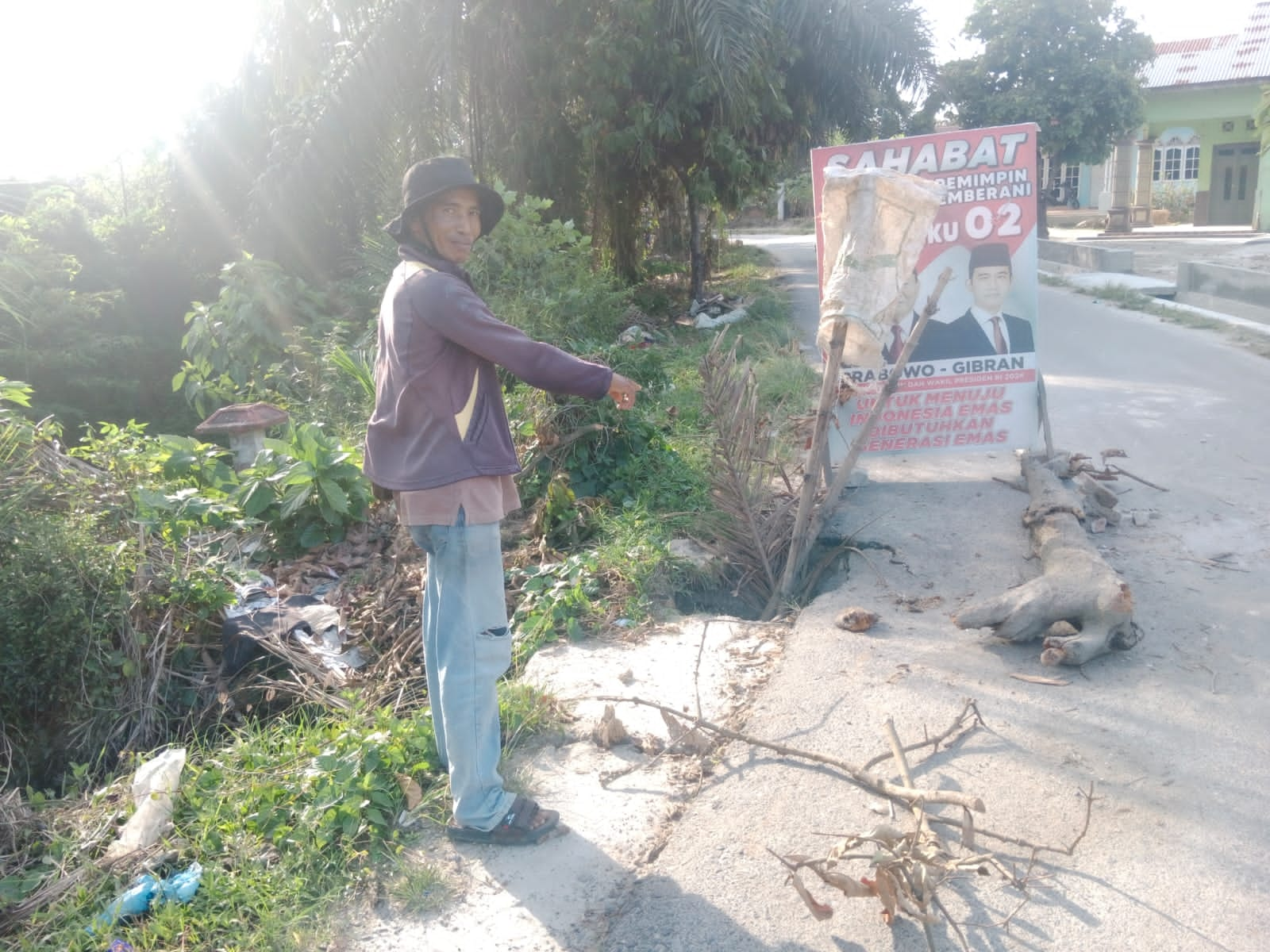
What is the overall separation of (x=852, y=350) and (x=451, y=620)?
2.57m

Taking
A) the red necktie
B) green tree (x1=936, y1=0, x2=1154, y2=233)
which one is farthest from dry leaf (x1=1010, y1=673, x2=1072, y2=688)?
green tree (x1=936, y1=0, x2=1154, y2=233)

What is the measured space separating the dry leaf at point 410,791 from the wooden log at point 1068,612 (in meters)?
2.21

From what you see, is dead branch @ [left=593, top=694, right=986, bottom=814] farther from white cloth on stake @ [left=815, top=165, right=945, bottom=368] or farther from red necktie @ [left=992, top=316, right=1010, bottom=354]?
red necktie @ [left=992, top=316, right=1010, bottom=354]

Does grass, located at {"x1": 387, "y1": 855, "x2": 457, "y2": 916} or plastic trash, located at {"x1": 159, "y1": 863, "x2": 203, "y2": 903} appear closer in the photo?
grass, located at {"x1": 387, "y1": 855, "x2": 457, "y2": 916}

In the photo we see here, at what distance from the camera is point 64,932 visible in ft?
9.45

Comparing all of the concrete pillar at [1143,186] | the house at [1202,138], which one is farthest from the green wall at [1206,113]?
the concrete pillar at [1143,186]

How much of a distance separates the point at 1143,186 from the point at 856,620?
36.1 meters

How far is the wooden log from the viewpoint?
155 inches

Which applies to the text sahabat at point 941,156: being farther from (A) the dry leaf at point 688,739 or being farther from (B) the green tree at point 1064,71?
(B) the green tree at point 1064,71

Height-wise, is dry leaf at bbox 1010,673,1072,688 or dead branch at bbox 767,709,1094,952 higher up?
dead branch at bbox 767,709,1094,952

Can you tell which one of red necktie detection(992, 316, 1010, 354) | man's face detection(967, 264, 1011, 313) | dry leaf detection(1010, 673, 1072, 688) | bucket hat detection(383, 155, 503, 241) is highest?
bucket hat detection(383, 155, 503, 241)

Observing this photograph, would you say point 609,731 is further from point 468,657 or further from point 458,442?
point 458,442

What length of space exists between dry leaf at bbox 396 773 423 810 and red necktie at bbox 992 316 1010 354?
13.6 ft

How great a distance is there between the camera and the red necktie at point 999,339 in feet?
19.6
